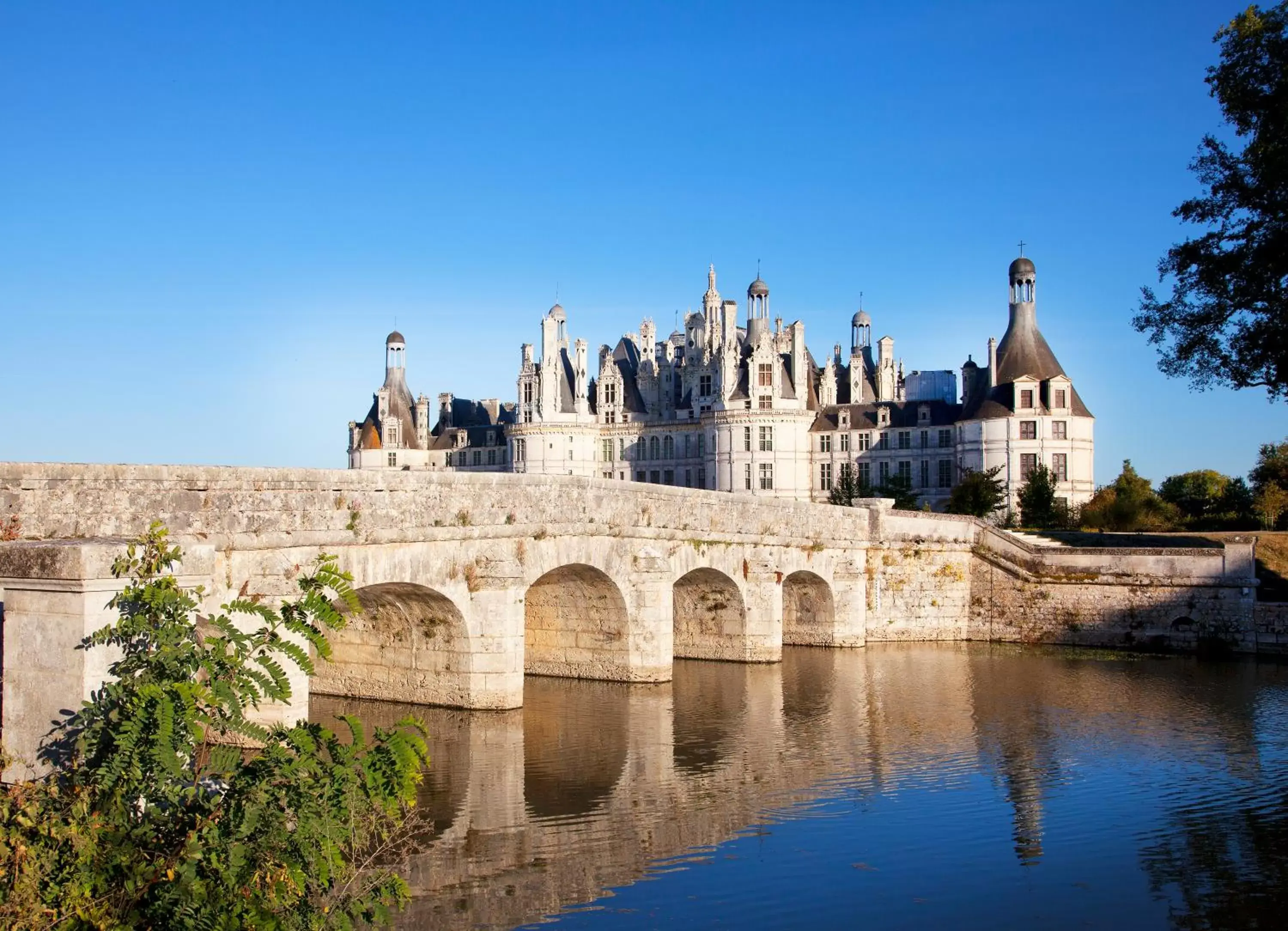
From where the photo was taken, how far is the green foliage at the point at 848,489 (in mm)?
65125

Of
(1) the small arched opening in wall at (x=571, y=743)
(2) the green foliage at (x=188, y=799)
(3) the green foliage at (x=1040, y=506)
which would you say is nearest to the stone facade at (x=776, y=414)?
(3) the green foliage at (x=1040, y=506)

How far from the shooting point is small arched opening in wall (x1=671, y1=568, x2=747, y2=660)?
95.3 ft

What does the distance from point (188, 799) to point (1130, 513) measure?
46.1 metres

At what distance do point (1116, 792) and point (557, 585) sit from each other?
12025 millimetres

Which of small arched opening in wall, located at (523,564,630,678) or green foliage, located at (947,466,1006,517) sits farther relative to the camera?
green foliage, located at (947,466,1006,517)

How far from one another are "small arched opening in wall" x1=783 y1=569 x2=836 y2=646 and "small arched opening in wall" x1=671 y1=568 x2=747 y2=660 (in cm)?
330

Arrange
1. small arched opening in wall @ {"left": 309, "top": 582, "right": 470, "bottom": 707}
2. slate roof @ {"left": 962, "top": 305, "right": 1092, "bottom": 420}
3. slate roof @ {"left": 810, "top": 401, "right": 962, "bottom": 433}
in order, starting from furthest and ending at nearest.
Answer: slate roof @ {"left": 810, "top": 401, "right": 962, "bottom": 433}, slate roof @ {"left": 962, "top": 305, "right": 1092, "bottom": 420}, small arched opening in wall @ {"left": 309, "top": 582, "right": 470, "bottom": 707}

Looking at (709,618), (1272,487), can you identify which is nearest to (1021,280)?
(1272,487)

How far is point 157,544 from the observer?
8.04 meters

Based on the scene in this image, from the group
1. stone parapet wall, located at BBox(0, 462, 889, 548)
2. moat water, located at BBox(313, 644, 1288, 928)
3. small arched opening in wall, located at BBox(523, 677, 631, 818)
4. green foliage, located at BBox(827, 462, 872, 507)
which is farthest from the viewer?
green foliage, located at BBox(827, 462, 872, 507)

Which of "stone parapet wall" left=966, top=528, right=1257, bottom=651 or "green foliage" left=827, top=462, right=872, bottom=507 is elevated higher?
"green foliage" left=827, top=462, right=872, bottom=507

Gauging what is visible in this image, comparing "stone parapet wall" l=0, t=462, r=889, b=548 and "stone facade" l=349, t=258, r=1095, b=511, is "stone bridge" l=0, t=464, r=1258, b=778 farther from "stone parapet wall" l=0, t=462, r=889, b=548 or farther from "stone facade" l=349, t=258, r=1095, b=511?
"stone facade" l=349, t=258, r=1095, b=511

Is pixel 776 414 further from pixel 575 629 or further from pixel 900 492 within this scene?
pixel 575 629

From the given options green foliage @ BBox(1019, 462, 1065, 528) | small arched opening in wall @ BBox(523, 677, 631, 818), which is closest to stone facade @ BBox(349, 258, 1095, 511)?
green foliage @ BBox(1019, 462, 1065, 528)
